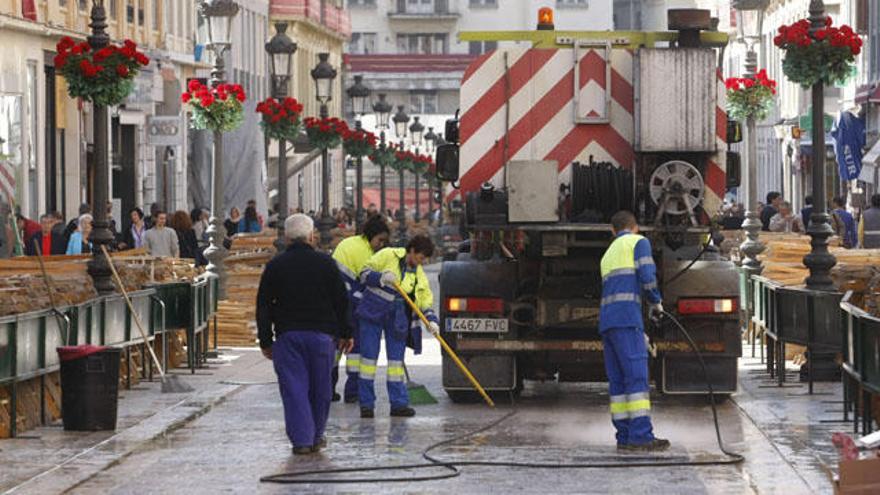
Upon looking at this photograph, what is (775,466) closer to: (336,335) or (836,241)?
(336,335)

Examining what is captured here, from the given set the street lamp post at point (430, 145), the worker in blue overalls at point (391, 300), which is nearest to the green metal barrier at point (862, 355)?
the worker in blue overalls at point (391, 300)

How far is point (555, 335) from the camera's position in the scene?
22.3 m

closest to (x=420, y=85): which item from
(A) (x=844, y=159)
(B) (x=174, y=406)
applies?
(A) (x=844, y=159)

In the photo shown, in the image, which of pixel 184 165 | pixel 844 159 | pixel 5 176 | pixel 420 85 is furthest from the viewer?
pixel 420 85

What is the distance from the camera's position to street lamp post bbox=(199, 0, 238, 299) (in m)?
34.9

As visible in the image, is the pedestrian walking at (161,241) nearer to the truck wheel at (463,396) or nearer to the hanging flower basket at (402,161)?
the truck wheel at (463,396)

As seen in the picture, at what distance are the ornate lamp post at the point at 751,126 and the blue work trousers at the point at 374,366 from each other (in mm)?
9153

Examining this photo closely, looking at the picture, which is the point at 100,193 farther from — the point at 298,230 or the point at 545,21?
the point at 298,230

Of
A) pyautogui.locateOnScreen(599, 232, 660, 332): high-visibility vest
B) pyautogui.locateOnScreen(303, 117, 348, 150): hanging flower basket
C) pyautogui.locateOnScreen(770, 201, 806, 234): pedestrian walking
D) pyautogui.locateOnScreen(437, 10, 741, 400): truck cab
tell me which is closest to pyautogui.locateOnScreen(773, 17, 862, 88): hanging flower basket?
pyautogui.locateOnScreen(437, 10, 741, 400): truck cab

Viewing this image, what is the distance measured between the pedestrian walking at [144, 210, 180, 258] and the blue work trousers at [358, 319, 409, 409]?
40.0ft

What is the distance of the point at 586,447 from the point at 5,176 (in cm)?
1449

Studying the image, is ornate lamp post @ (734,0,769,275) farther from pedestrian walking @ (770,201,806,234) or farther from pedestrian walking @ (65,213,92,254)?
pedestrian walking @ (65,213,92,254)

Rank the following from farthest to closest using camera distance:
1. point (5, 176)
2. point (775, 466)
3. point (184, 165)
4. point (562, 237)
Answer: point (184, 165) < point (5, 176) < point (562, 237) < point (775, 466)

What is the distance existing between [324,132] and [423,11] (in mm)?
104356
